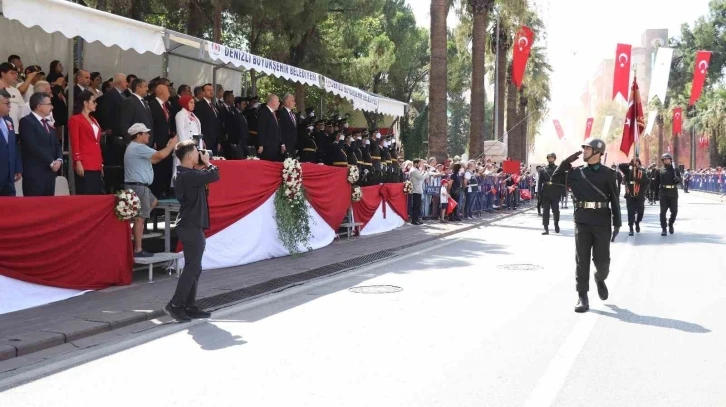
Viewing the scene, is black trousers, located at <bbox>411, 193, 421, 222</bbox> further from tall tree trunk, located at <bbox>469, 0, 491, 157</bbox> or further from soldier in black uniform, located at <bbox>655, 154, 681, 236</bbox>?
tall tree trunk, located at <bbox>469, 0, 491, 157</bbox>

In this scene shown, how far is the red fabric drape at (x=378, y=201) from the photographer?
57.2 feet

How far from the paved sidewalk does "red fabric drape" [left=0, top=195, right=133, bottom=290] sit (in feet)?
0.95

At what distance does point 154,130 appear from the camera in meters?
11.6

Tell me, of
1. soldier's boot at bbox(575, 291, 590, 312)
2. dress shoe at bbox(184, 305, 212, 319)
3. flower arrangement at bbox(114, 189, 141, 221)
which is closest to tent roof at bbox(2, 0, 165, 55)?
flower arrangement at bbox(114, 189, 141, 221)

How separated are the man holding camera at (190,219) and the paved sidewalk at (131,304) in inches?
12.7

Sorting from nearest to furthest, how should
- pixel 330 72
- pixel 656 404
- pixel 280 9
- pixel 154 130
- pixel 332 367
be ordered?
pixel 656 404
pixel 332 367
pixel 154 130
pixel 280 9
pixel 330 72

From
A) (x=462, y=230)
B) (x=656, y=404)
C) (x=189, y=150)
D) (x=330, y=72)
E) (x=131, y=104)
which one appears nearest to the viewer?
(x=656, y=404)

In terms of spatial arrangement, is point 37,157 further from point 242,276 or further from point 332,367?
point 332,367

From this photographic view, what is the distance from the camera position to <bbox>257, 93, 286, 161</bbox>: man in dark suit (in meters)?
13.6

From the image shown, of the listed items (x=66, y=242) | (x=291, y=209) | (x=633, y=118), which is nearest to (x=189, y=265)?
(x=66, y=242)

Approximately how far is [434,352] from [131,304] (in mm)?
3898

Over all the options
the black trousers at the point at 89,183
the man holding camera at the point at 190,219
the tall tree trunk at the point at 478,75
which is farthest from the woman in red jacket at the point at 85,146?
the tall tree trunk at the point at 478,75

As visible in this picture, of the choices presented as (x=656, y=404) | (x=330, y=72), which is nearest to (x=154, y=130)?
(x=656, y=404)

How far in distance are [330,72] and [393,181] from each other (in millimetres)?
11521
